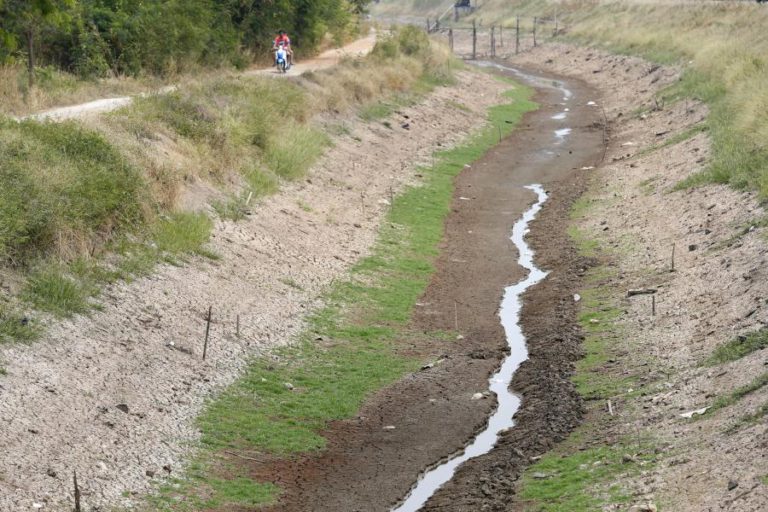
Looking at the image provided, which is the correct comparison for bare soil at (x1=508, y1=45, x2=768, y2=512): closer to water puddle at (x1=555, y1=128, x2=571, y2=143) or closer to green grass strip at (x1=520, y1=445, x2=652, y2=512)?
green grass strip at (x1=520, y1=445, x2=652, y2=512)

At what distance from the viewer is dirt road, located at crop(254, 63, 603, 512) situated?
14.0 metres

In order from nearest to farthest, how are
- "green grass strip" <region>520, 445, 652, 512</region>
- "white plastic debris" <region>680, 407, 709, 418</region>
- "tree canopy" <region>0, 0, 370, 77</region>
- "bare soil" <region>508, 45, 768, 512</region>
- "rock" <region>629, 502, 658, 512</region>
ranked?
"rock" <region>629, 502, 658, 512</region> < "bare soil" <region>508, 45, 768, 512</region> < "green grass strip" <region>520, 445, 652, 512</region> < "white plastic debris" <region>680, 407, 709, 418</region> < "tree canopy" <region>0, 0, 370, 77</region>

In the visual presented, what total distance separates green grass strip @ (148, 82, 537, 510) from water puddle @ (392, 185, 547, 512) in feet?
4.86

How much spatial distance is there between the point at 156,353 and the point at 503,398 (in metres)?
4.94

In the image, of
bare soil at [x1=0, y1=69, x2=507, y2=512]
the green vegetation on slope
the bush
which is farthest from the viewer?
the bush

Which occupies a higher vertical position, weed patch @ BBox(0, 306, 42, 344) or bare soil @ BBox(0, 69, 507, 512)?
weed patch @ BBox(0, 306, 42, 344)

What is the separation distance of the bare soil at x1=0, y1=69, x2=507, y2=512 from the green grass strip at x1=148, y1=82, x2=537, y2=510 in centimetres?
30

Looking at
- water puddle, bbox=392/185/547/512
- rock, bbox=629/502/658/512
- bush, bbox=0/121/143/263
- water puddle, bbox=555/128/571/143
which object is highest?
bush, bbox=0/121/143/263

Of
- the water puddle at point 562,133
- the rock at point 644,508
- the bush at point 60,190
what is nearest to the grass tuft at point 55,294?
the bush at point 60,190

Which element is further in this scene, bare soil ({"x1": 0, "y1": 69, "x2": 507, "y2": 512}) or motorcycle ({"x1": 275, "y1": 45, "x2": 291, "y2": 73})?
motorcycle ({"x1": 275, "y1": 45, "x2": 291, "y2": 73})

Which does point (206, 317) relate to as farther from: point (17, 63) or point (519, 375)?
point (17, 63)

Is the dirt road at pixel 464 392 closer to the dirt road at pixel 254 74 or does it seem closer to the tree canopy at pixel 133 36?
the dirt road at pixel 254 74

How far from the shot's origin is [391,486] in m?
14.1

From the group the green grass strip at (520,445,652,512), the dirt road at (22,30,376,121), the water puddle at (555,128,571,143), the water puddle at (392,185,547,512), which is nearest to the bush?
the dirt road at (22,30,376,121)
